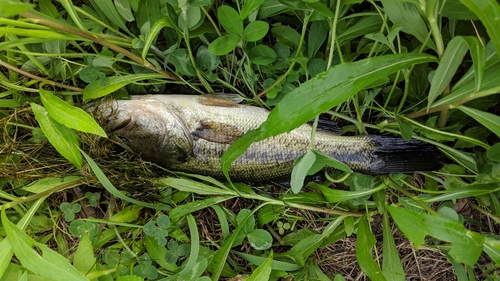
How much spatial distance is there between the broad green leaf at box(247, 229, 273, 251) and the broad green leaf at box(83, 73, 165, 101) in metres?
0.99

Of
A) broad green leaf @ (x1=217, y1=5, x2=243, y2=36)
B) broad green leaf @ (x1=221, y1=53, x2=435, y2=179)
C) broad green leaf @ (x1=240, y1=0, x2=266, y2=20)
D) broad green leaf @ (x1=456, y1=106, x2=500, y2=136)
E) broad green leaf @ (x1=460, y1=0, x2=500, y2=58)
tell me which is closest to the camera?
broad green leaf @ (x1=460, y1=0, x2=500, y2=58)

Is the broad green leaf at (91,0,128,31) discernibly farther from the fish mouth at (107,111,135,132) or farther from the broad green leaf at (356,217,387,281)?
the broad green leaf at (356,217,387,281)

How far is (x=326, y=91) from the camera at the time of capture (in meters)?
1.42

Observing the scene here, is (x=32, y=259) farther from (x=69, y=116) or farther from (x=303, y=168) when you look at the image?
(x=303, y=168)

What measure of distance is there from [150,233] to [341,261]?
110cm

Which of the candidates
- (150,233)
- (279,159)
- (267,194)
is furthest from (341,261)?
(150,233)

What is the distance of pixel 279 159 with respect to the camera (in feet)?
6.73

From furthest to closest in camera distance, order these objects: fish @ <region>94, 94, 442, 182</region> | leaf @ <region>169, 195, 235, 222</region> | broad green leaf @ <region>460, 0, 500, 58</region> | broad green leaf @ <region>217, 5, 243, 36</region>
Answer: leaf @ <region>169, 195, 235, 222</region> < fish @ <region>94, 94, 442, 182</region> < broad green leaf @ <region>217, 5, 243, 36</region> < broad green leaf @ <region>460, 0, 500, 58</region>

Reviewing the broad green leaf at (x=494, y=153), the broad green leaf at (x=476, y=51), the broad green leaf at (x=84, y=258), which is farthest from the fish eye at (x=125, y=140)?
the broad green leaf at (x=494, y=153)

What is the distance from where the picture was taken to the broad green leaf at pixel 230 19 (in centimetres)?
174

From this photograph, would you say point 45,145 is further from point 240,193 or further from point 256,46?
point 256,46

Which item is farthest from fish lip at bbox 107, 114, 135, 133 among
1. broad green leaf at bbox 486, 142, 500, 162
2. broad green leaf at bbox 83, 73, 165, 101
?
broad green leaf at bbox 486, 142, 500, 162

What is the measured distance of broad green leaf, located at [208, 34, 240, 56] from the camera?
6.01ft

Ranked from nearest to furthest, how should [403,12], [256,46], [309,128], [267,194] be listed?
[403,12], [256,46], [309,128], [267,194]
